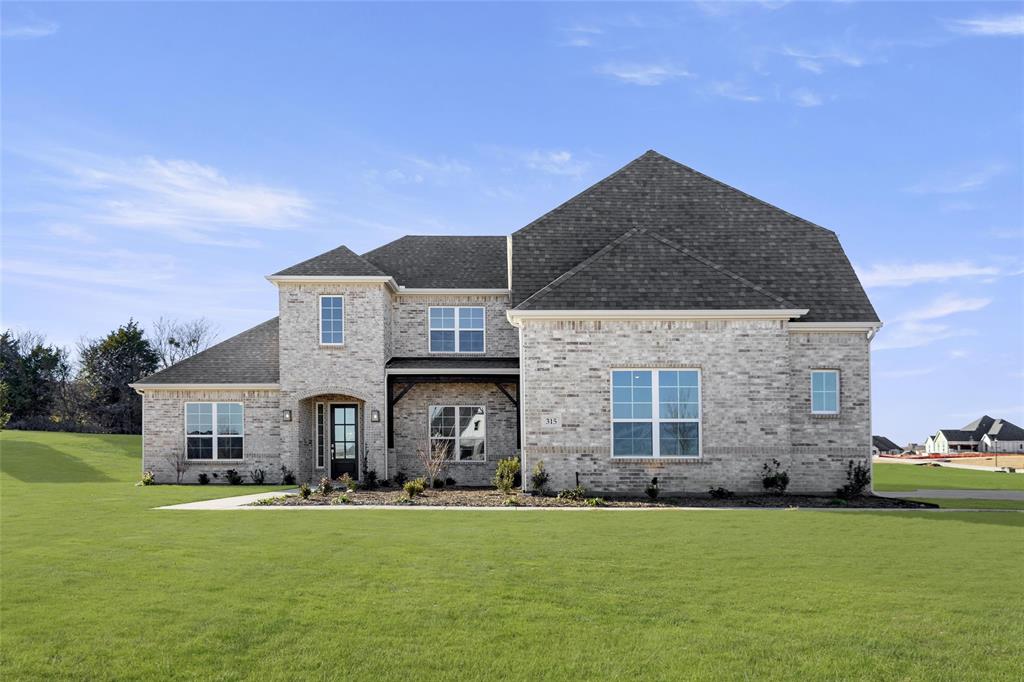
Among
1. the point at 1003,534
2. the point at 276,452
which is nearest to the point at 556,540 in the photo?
the point at 1003,534

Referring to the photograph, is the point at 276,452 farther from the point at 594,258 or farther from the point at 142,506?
the point at 594,258

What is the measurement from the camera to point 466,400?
1086 inches

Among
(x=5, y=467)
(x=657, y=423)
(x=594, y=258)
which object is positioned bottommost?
(x=5, y=467)

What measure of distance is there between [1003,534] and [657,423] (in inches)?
321

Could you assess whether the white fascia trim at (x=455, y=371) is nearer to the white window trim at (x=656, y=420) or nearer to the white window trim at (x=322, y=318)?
the white window trim at (x=322, y=318)

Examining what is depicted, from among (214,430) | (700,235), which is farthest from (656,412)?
(214,430)

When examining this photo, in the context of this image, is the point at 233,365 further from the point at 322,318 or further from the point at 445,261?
the point at 445,261

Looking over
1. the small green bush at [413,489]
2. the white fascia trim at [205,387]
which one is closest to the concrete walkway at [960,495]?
the small green bush at [413,489]

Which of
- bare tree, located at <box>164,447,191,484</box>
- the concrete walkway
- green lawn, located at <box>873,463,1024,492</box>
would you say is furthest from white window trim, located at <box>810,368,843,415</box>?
bare tree, located at <box>164,447,191,484</box>

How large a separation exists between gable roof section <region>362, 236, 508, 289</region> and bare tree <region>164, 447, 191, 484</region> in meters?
9.32

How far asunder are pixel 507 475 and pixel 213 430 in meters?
11.7

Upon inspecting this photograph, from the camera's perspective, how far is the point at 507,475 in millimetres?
21750

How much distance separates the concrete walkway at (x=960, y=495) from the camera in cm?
2273

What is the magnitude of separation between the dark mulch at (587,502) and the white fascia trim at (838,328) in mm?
4887
